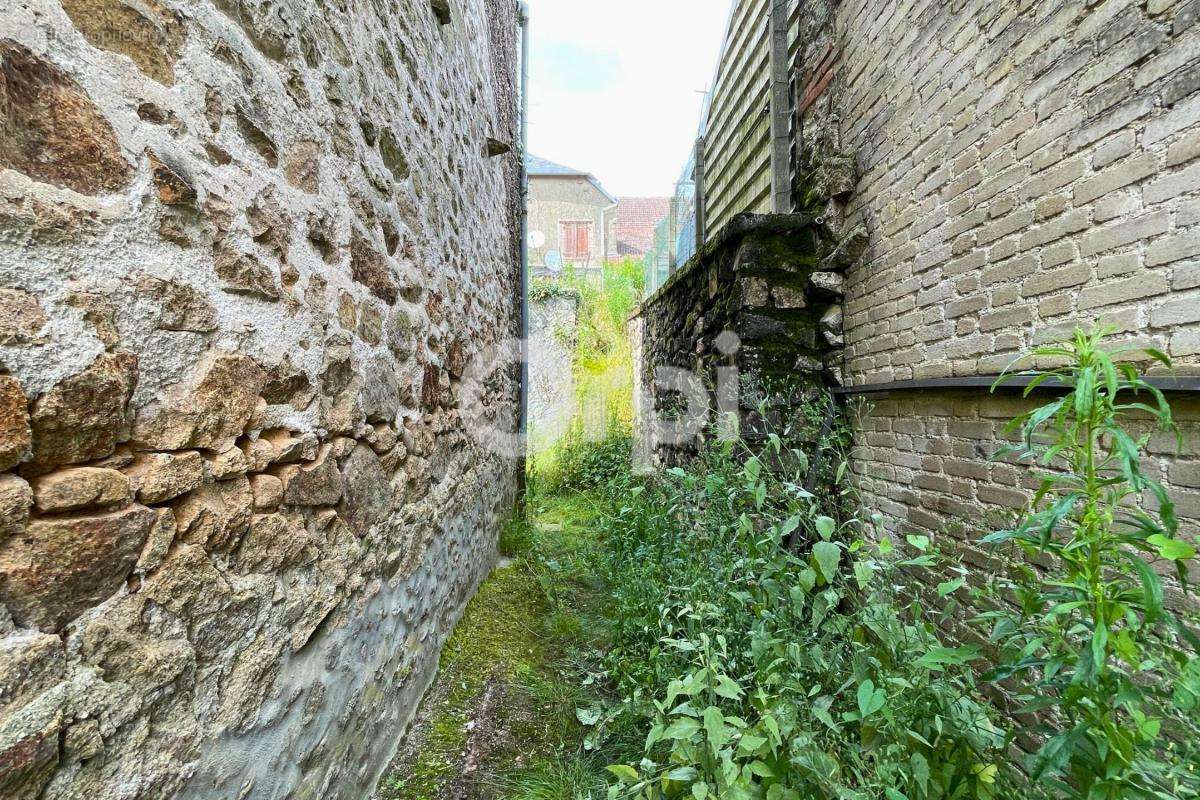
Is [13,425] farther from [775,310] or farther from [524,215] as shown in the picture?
[524,215]

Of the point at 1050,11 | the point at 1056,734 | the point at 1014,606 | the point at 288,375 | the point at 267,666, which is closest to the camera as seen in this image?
the point at 1056,734

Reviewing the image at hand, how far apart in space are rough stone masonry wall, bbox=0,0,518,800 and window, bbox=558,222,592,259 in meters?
17.7

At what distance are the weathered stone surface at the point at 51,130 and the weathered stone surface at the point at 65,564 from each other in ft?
1.52

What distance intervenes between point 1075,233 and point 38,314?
235cm

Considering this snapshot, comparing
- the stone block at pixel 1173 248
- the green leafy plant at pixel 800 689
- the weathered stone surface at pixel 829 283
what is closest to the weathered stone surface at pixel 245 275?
the green leafy plant at pixel 800 689

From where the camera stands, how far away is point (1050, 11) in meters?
1.61

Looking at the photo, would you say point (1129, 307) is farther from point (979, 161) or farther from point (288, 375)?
point (288, 375)

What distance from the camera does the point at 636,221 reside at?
901 inches

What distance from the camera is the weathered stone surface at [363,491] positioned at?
144 cm

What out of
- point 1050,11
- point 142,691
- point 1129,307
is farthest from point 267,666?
point 1050,11

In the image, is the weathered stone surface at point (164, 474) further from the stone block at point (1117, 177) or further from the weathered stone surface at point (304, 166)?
the stone block at point (1117, 177)

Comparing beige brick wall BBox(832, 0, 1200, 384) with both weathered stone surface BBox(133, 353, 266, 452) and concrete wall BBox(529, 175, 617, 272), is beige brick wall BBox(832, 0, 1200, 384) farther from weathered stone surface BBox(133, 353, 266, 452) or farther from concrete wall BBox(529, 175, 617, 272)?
concrete wall BBox(529, 175, 617, 272)

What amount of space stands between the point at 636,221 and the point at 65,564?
2370cm

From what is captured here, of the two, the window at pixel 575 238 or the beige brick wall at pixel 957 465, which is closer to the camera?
the beige brick wall at pixel 957 465
